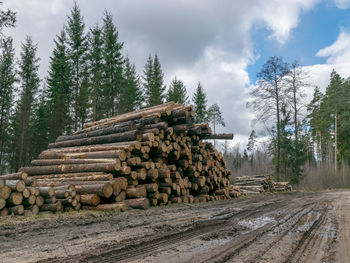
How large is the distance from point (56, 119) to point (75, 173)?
15868mm

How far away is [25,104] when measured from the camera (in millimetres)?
23641

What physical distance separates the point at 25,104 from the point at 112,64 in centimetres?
867

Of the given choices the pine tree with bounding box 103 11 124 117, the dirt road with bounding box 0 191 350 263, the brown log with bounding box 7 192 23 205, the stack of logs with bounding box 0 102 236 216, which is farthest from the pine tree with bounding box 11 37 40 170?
the dirt road with bounding box 0 191 350 263

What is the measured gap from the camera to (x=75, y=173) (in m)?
9.01

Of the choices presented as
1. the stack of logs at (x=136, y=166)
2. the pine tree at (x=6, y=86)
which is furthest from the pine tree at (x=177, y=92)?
the stack of logs at (x=136, y=166)

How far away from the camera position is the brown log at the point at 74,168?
8297mm

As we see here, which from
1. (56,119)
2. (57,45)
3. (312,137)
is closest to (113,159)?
(56,119)

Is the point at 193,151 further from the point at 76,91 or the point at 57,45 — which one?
the point at 57,45

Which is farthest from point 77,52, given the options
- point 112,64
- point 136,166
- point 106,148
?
point 136,166

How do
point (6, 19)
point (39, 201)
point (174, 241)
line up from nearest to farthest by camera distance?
point (174, 241) → point (39, 201) → point (6, 19)

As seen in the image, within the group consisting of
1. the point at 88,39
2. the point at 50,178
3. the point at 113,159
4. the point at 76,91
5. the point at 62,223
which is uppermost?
the point at 88,39

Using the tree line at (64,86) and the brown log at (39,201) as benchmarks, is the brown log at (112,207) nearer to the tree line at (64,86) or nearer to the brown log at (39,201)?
the brown log at (39,201)

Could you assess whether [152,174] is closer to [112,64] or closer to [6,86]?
[112,64]

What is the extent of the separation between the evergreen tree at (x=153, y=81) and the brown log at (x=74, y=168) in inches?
923
